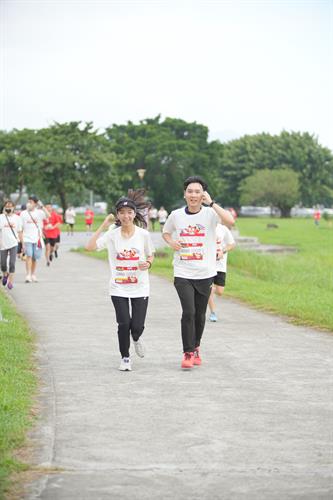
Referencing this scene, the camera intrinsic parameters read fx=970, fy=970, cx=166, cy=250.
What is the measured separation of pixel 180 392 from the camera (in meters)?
7.84

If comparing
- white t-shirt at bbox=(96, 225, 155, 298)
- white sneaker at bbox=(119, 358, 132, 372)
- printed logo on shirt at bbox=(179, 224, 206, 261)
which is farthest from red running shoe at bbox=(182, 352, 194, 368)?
printed logo on shirt at bbox=(179, 224, 206, 261)

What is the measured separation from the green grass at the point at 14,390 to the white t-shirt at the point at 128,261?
115 centimetres

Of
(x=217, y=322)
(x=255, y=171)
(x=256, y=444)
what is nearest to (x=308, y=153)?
(x=255, y=171)

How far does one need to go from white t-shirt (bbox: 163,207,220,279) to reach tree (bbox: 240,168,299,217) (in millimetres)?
89212

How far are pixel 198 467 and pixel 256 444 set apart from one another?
26.5 inches

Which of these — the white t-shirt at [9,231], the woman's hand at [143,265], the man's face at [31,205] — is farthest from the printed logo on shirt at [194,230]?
the man's face at [31,205]

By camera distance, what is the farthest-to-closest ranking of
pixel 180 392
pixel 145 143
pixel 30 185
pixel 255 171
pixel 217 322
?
pixel 255 171, pixel 145 143, pixel 30 185, pixel 217 322, pixel 180 392

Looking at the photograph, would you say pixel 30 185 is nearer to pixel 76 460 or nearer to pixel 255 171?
pixel 255 171

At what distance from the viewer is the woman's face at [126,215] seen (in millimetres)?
9172

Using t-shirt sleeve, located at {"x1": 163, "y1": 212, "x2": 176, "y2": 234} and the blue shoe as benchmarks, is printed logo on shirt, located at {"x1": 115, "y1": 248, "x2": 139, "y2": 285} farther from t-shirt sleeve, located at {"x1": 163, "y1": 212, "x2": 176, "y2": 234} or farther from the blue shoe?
the blue shoe

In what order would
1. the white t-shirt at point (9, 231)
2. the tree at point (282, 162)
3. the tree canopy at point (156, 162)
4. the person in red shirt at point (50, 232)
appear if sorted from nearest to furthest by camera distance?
the white t-shirt at point (9, 231) → the person in red shirt at point (50, 232) → the tree canopy at point (156, 162) → the tree at point (282, 162)

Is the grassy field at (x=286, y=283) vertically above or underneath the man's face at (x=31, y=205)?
underneath

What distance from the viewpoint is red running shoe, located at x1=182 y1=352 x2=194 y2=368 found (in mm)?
8961

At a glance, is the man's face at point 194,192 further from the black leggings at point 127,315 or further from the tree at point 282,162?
the tree at point 282,162
